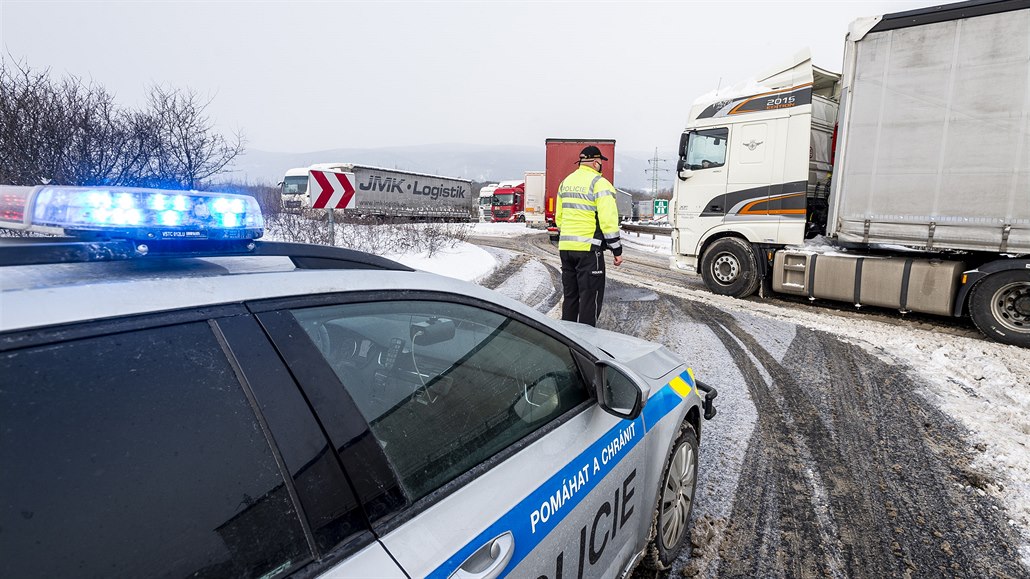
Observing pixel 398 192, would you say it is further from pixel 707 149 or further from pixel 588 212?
pixel 588 212

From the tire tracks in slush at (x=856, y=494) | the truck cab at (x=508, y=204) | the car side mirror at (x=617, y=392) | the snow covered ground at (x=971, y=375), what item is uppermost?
the truck cab at (x=508, y=204)

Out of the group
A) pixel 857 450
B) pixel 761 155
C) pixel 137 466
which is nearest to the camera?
pixel 137 466

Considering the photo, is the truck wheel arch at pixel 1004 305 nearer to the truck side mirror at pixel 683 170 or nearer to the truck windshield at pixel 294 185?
the truck side mirror at pixel 683 170

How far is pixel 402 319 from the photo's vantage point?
164 centimetres

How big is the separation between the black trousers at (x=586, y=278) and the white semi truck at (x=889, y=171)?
4.02 m

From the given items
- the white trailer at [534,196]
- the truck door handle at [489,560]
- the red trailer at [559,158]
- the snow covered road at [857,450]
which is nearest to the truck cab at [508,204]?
the white trailer at [534,196]

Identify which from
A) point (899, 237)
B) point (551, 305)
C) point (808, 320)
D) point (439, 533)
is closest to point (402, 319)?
point (439, 533)

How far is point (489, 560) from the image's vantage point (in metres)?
1.22

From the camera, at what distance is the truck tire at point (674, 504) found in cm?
224

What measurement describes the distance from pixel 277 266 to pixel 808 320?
7.36 meters

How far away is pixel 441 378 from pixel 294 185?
2846cm

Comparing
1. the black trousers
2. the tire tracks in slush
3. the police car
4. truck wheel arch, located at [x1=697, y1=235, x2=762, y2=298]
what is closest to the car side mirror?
the police car

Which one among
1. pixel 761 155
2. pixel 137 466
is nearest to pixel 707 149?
pixel 761 155

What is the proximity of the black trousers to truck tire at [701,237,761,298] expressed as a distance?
13.1 feet
